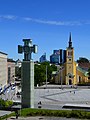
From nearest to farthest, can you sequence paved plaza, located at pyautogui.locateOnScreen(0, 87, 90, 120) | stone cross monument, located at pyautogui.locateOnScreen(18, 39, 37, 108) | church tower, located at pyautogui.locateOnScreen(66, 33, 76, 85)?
stone cross monument, located at pyautogui.locateOnScreen(18, 39, 37, 108)
paved plaza, located at pyautogui.locateOnScreen(0, 87, 90, 120)
church tower, located at pyautogui.locateOnScreen(66, 33, 76, 85)

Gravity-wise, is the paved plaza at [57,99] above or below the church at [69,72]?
below

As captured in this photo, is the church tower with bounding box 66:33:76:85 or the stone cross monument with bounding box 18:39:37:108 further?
the church tower with bounding box 66:33:76:85

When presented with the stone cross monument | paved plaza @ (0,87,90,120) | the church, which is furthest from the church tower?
the stone cross monument

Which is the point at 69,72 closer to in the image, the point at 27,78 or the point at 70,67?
the point at 70,67

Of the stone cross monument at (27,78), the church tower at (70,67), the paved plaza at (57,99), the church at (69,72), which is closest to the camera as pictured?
the stone cross monument at (27,78)

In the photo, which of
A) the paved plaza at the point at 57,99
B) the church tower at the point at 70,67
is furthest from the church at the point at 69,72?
the paved plaza at the point at 57,99

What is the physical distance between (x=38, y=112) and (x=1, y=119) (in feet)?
20.6

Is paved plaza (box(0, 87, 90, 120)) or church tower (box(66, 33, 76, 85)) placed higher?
church tower (box(66, 33, 76, 85))

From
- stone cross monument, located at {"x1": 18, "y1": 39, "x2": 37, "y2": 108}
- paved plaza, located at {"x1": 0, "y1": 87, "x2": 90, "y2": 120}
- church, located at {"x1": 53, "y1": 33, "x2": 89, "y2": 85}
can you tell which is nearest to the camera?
stone cross monument, located at {"x1": 18, "y1": 39, "x2": 37, "y2": 108}

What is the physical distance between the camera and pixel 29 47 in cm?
4316

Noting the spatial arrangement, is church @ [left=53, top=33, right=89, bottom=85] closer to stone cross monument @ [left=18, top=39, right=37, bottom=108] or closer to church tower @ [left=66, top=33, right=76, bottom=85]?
church tower @ [left=66, top=33, right=76, bottom=85]

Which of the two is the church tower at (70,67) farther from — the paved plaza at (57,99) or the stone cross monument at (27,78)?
the stone cross monument at (27,78)

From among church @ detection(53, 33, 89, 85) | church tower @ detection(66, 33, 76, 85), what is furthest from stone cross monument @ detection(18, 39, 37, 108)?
church tower @ detection(66, 33, 76, 85)

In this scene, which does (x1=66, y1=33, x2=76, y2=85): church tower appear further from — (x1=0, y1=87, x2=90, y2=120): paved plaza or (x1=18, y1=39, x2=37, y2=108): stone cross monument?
(x1=18, y1=39, x2=37, y2=108): stone cross monument
